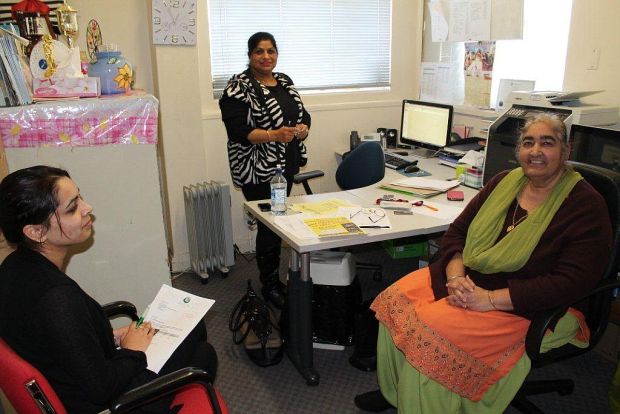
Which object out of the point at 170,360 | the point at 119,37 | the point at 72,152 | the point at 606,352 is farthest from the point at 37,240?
the point at 606,352

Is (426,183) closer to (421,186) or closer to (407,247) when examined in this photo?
(421,186)

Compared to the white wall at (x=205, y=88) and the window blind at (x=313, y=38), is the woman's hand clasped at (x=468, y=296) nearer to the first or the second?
the white wall at (x=205, y=88)

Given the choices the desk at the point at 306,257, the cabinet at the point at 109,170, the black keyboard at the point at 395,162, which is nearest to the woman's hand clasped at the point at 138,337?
the cabinet at the point at 109,170

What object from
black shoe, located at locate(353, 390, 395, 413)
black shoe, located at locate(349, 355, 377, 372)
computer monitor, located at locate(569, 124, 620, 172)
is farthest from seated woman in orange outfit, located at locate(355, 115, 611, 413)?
computer monitor, located at locate(569, 124, 620, 172)

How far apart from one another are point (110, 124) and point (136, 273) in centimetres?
62

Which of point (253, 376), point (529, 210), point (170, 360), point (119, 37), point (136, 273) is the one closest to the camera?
point (170, 360)

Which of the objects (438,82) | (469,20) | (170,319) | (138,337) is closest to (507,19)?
(469,20)

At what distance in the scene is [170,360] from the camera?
1594 mm

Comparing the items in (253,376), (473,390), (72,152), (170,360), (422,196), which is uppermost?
(72,152)

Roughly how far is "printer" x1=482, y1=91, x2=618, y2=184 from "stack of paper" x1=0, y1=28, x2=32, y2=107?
2.20m

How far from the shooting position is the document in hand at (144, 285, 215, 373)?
5.03 feet

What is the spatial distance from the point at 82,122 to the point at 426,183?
176cm

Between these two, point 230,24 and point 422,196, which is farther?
point 230,24

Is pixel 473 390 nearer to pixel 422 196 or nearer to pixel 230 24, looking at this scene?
pixel 422 196
